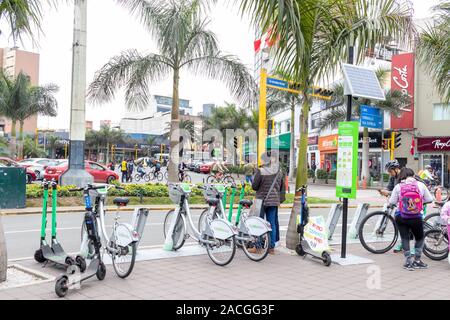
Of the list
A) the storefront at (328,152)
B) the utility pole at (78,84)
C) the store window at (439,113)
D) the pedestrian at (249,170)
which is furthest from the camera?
the storefront at (328,152)

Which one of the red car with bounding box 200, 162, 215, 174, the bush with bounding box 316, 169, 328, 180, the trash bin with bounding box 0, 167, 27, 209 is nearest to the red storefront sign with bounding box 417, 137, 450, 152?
the bush with bounding box 316, 169, 328, 180

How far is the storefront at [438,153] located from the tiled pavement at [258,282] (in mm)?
28542

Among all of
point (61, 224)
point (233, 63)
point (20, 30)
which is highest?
point (233, 63)

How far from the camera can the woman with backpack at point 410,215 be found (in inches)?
284

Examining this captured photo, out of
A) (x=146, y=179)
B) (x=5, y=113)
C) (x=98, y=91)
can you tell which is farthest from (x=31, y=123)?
(x=98, y=91)

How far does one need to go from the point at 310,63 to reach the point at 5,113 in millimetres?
34424

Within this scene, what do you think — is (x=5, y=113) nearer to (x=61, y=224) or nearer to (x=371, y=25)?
(x=61, y=224)

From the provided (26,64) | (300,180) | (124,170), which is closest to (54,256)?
(300,180)

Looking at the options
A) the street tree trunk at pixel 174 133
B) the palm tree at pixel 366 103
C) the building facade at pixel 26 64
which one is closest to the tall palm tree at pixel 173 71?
the street tree trunk at pixel 174 133

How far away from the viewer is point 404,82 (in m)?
35.5

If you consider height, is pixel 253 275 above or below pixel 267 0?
below

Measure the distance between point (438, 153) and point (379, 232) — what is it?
28230mm

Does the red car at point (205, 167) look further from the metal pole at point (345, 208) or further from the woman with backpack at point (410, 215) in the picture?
the woman with backpack at point (410, 215)

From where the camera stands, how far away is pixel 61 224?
1209 centimetres
